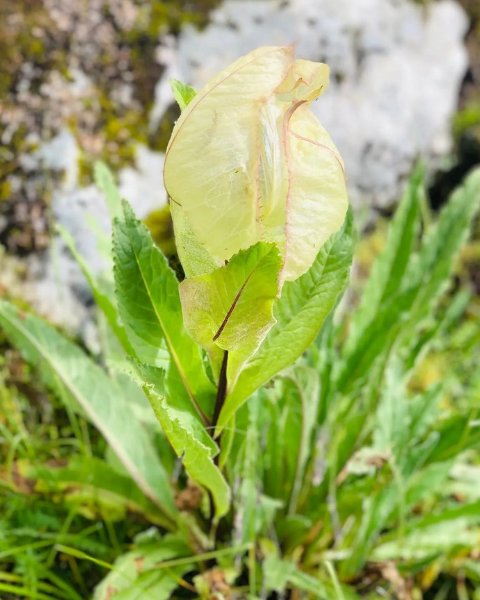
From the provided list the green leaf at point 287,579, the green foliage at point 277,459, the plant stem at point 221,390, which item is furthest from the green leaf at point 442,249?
the plant stem at point 221,390

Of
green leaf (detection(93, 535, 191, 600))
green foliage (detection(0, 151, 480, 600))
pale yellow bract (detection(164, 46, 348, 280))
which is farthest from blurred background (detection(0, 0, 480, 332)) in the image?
pale yellow bract (detection(164, 46, 348, 280))

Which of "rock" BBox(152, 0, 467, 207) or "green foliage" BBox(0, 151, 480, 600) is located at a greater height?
"rock" BBox(152, 0, 467, 207)

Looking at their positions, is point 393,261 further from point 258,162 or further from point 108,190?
point 258,162

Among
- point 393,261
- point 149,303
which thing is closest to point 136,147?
point 393,261

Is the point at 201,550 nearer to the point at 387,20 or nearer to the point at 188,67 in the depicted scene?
the point at 188,67

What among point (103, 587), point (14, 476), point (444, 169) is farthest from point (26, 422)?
point (444, 169)

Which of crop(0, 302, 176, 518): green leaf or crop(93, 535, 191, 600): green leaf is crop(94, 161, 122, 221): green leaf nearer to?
crop(0, 302, 176, 518): green leaf

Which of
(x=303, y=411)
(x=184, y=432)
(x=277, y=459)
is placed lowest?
(x=277, y=459)

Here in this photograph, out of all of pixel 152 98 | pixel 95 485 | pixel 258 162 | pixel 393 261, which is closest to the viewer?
pixel 258 162
